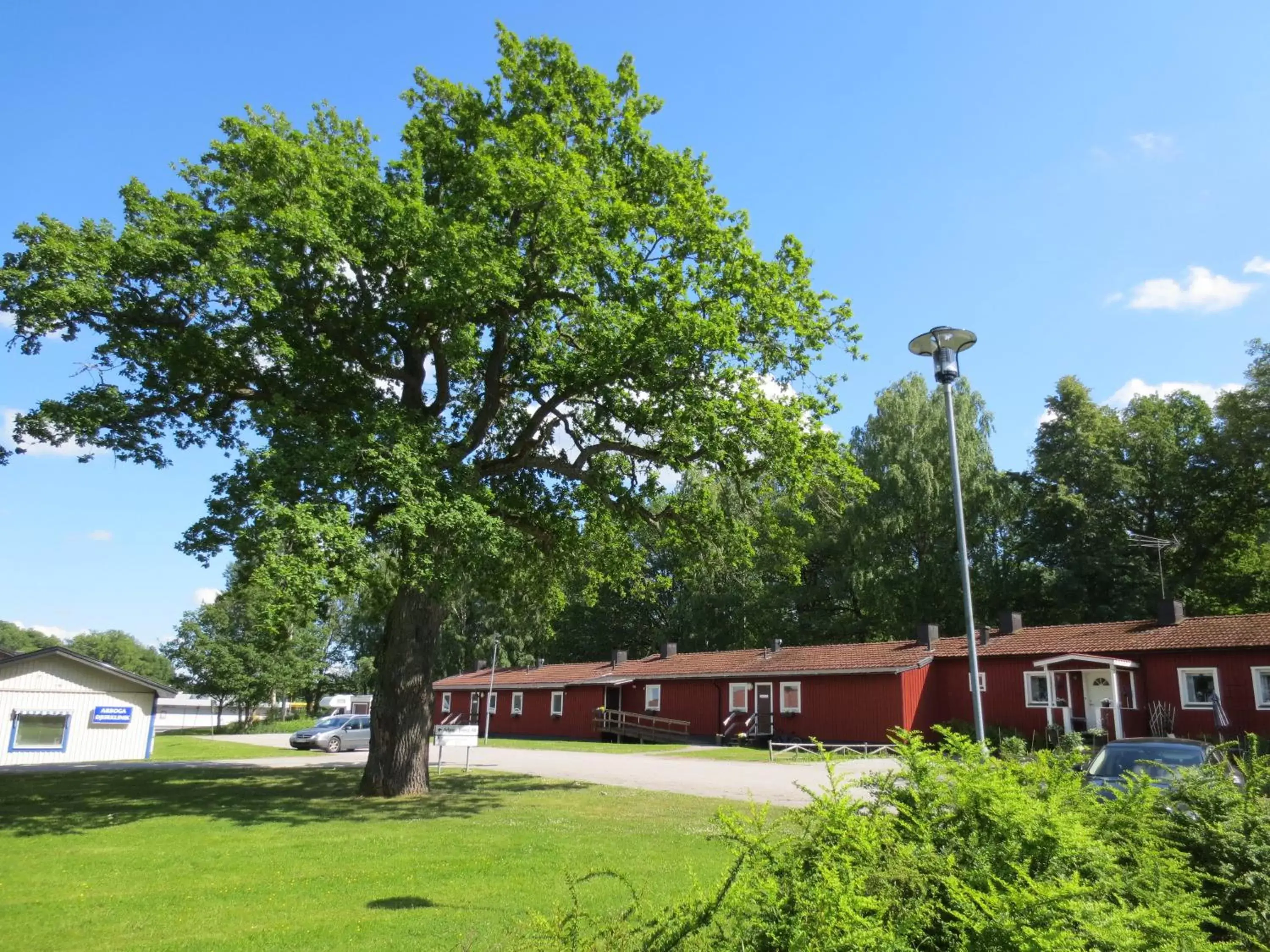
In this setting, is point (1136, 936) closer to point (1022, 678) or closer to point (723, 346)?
point (723, 346)

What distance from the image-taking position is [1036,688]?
32375 millimetres

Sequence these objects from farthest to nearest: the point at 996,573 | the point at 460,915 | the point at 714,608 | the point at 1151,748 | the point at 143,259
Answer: the point at 714,608 < the point at 996,573 < the point at 143,259 < the point at 1151,748 < the point at 460,915

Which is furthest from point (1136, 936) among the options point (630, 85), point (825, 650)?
point (825, 650)

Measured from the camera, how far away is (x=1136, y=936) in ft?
10.1

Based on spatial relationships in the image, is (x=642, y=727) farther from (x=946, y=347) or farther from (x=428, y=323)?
(x=946, y=347)

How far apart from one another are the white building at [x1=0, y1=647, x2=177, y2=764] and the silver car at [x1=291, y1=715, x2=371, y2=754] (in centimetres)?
602

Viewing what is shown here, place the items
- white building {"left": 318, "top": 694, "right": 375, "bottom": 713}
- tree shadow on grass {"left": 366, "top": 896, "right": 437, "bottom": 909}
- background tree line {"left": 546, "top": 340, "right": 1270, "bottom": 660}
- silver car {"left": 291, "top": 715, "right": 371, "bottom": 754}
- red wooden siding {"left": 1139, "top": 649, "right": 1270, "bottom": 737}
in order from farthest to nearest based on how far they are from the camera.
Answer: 1. white building {"left": 318, "top": 694, "right": 375, "bottom": 713}
2. background tree line {"left": 546, "top": 340, "right": 1270, "bottom": 660}
3. silver car {"left": 291, "top": 715, "right": 371, "bottom": 754}
4. red wooden siding {"left": 1139, "top": 649, "right": 1270, "bottom": 737}
5. tree shadow on grass {"left": 366, "top": 896, "right": 437, "bottom": 909}


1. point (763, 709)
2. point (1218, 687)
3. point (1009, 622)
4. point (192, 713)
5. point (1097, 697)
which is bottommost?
point (192, 713)

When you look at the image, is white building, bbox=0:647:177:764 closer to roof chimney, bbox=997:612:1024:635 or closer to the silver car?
the silver car

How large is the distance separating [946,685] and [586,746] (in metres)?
15.7

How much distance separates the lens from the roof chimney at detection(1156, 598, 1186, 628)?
31.4m

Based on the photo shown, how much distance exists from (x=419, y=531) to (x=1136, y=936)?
11936 mm

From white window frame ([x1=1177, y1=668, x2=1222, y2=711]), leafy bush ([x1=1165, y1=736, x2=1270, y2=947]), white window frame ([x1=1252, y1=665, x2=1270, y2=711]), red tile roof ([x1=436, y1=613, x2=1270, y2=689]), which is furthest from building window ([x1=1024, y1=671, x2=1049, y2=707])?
leafy bush ([x1=1165, y1=736, x2=1270, y2=947])

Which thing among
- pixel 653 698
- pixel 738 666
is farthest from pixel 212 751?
pixel 738 666
